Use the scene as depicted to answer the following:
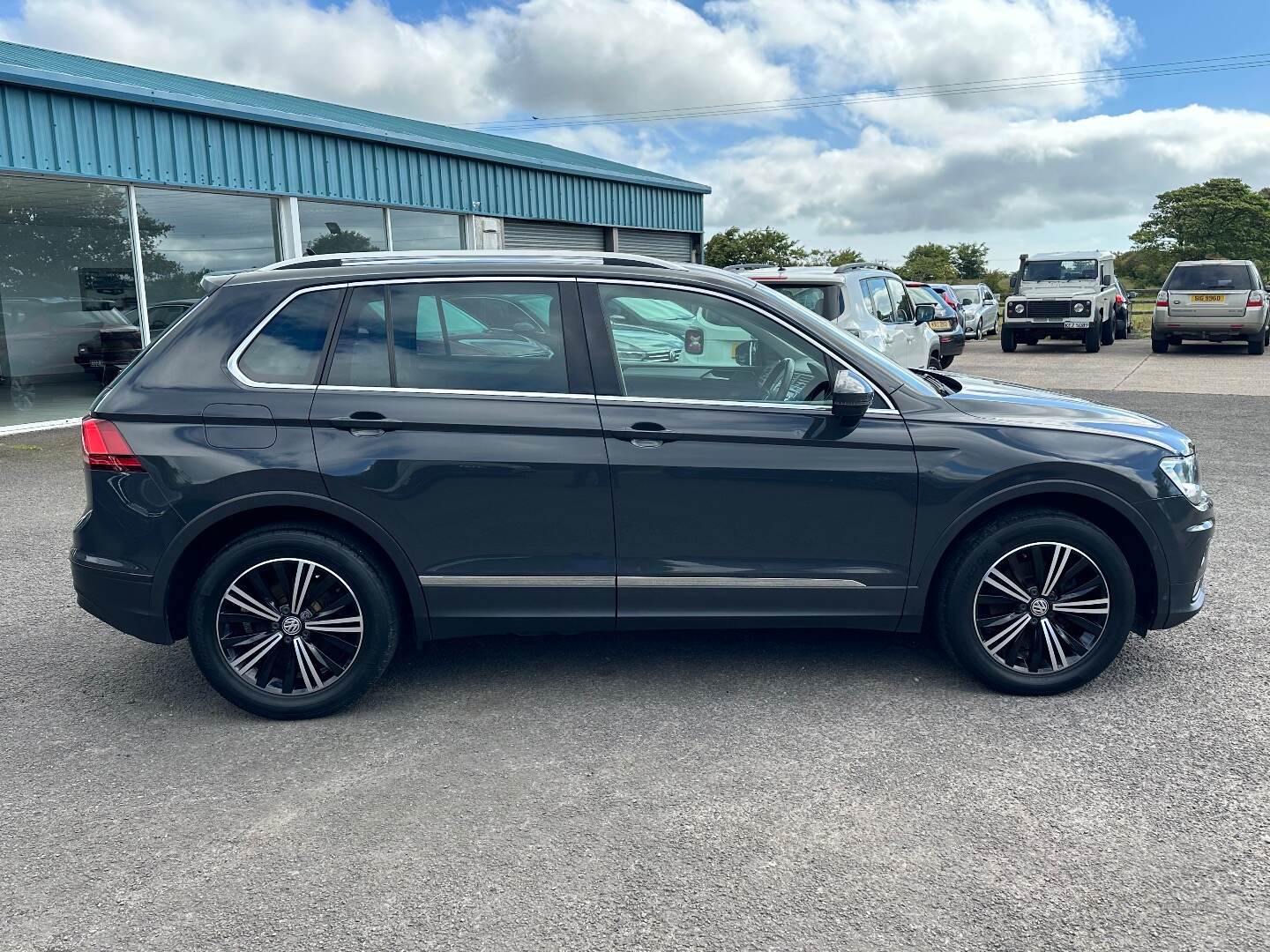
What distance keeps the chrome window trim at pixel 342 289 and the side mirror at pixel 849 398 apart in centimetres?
93

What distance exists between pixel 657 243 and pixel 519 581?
23.5 meters

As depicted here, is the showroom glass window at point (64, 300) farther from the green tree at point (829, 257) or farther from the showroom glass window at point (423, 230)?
the green tree at point (829, 257)

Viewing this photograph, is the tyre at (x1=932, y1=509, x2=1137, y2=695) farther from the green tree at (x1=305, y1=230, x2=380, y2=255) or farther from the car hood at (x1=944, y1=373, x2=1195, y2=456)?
the green tree at (x1=305, y1=230, x2=380, y2=255)

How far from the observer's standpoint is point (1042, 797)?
3369 mm

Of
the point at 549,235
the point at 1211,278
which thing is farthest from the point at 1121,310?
the point at 549,235

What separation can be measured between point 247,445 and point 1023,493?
9.68 feet

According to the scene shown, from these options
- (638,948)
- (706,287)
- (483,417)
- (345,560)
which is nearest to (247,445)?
(345,560)

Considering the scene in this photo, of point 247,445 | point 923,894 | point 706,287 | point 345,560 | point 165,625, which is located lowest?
point 923,894

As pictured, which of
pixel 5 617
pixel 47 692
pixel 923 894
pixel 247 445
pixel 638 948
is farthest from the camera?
pixel 5 617

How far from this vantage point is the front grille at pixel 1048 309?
23734mm

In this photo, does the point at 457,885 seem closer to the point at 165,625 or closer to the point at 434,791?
the point at 434,791

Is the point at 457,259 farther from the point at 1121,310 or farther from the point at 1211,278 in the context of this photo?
the point at 1121,310

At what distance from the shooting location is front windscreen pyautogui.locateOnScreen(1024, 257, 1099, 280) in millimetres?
24812

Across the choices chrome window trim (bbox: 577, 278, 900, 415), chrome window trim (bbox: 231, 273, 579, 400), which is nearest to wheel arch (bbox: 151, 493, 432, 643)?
chrome window trim (bbox: 231, 273, 579, 400)
